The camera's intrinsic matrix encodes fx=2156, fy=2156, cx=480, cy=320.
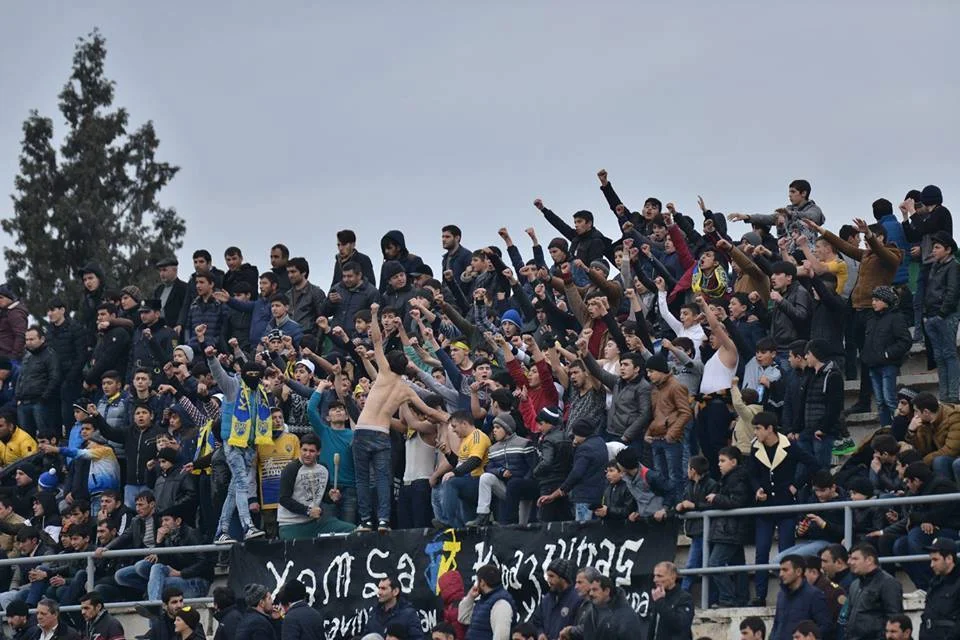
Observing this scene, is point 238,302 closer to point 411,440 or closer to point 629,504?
point 411,440

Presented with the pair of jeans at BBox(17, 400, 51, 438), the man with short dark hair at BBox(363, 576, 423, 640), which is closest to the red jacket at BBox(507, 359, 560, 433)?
the man with short dark hair at BBox(363, 576, 423, 640)

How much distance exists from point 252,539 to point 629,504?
16.0 feet

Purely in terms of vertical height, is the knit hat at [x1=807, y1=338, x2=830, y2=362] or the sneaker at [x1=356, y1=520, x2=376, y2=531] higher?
the knit hat at [x1=807, y1=338, x2=830, y2=362]

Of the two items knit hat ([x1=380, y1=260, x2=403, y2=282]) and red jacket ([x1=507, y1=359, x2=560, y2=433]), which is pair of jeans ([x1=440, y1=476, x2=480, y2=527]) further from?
knit hat ([x1=380, y1=260, x2=403, y2=282])

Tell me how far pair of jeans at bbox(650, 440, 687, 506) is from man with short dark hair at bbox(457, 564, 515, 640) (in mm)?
2262

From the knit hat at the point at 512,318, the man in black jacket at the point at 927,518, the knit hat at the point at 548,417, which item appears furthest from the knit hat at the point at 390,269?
the man in black jacket at the point at 927,518

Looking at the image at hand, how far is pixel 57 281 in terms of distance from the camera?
2094 inches

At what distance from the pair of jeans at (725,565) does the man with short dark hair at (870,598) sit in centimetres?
223

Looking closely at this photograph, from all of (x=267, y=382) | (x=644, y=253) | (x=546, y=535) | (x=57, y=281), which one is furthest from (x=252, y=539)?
(x=57, y=281)

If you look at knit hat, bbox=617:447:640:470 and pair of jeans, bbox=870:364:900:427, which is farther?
pair of jeans, bbox=870:364:900:427

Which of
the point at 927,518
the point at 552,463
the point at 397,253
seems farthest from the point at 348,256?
the point at 927,518

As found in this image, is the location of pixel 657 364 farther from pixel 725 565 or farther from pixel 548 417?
pixel 725 565

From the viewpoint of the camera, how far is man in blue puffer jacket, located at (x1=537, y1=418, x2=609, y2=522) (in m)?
21.4

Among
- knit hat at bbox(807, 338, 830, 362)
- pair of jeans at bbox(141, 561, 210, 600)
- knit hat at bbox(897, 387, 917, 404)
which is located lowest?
pair of jeans at bbox(141, 561, 210, 600)
